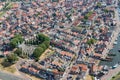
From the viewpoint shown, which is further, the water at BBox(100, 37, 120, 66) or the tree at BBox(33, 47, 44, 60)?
the tree at BBox(33, 47, 44, 60)

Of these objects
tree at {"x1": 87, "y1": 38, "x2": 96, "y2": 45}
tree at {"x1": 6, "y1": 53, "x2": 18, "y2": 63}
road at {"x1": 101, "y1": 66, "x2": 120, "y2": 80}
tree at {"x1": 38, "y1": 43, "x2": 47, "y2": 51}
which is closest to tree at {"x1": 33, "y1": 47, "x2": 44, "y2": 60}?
tree at {"x1": 38, "y1": 43, "x2": 47, "y2": 51}

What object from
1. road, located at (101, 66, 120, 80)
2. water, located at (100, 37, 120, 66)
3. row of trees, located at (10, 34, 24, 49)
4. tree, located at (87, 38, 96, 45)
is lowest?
road, located at (101, 66, 120, 80)

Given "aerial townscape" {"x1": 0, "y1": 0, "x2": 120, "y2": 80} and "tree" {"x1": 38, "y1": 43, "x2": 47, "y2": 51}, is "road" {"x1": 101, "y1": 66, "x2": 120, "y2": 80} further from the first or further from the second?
"tree" {"x1": 38, "y1": 43, "x2": 47, "y2": 51}

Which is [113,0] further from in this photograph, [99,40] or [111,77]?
[111,77]

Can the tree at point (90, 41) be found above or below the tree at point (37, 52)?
above

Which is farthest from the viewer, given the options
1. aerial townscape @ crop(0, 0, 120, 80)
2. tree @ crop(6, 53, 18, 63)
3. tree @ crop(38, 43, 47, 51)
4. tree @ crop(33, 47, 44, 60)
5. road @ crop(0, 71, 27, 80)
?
tree @ crop(38, 43, 47, 51)

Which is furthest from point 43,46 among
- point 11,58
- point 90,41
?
point 90,41

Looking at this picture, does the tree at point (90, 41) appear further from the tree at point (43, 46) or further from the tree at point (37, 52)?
the tree at point (37, 52)

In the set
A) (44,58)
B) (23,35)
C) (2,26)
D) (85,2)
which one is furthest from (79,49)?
(85,2)

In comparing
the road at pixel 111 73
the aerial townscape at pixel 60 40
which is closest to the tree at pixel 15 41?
the aerial townscape at pixel 60 40
